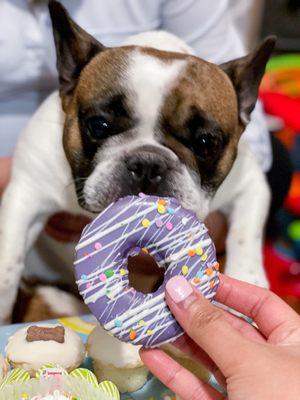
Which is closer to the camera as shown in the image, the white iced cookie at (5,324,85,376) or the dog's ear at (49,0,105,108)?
the white iced cookie at (5,324,85,376)

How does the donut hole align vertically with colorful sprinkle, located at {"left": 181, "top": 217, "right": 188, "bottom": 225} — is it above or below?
below

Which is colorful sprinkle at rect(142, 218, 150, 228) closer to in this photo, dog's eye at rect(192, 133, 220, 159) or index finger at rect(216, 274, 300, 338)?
index finger at rect(216, 274, 300, 338)

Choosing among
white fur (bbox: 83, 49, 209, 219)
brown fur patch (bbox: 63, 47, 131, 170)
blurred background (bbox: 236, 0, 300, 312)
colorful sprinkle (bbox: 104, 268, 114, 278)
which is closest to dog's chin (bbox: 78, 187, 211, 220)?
white fur (bbox: 83, 49, 209, 219)

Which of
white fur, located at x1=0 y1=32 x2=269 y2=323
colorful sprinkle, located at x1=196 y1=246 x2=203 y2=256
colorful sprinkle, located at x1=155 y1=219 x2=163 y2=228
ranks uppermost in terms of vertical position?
colorful sprinkle, located at x1=155 y1=219 x2=163 y2=228

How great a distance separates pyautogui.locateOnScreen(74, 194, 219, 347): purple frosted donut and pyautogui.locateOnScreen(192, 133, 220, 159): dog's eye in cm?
26

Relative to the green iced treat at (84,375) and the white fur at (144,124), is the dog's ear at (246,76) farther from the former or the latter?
the green iced treat at (84,375)

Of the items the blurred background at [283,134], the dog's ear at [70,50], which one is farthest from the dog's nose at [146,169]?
the blurred background at [283,134]

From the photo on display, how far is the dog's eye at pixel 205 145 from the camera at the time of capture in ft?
3.69

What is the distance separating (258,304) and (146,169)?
265 mm

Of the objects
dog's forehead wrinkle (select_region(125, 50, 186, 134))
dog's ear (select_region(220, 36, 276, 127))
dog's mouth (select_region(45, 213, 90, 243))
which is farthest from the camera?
dog's mouth (select_region(45, 213, 90, 243))

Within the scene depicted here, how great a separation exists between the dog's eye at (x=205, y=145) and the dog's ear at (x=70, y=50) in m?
0.24

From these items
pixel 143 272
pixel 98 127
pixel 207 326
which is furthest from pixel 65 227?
pixel 207 326

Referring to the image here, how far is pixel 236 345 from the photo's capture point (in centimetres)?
77

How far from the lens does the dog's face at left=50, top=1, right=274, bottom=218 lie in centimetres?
107
